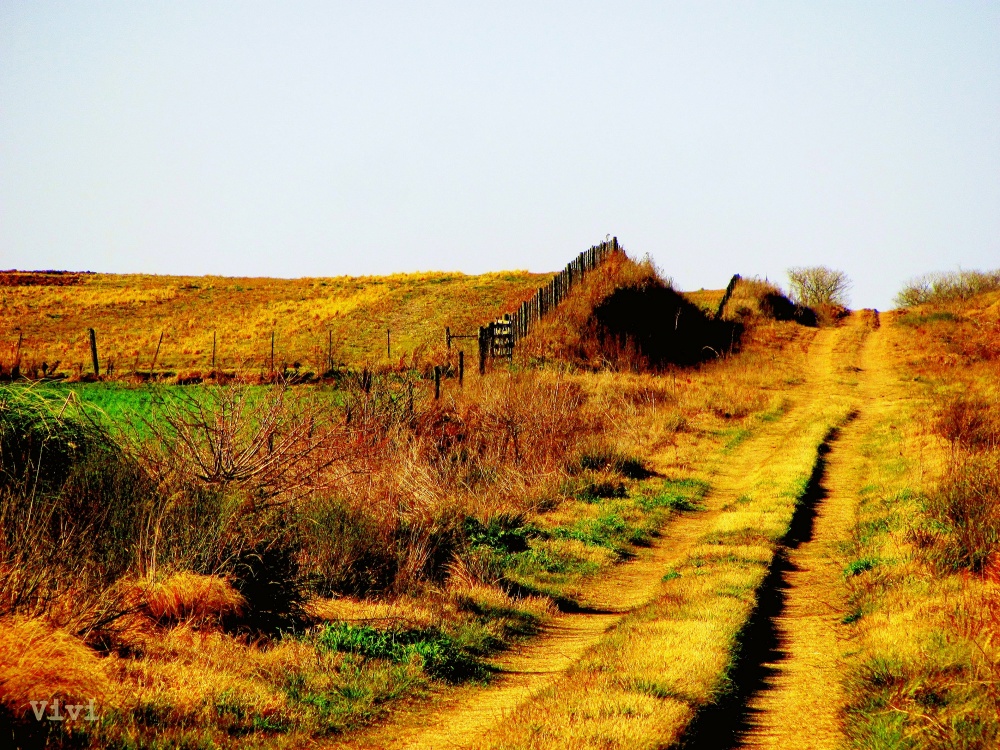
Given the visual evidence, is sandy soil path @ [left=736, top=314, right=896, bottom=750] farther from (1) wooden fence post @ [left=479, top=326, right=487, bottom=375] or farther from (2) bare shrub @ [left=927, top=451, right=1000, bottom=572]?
(1) wooden fence post @ [left=479, top=326, right=487, bottom=375]

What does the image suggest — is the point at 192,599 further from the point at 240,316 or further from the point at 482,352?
the point at 240,316

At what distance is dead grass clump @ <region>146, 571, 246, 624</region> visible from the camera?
283 inches

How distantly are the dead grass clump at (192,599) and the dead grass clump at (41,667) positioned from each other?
1.17m

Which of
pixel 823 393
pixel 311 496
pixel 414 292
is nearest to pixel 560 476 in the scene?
pixel 311 496

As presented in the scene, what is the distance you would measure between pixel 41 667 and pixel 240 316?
55.2 m

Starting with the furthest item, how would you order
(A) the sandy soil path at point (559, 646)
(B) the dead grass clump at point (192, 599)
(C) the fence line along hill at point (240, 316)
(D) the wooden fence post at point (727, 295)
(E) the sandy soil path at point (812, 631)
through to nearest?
(C) the fence line along hill at point (240, 316), (D) the wooden fence post at point (727, 295), (B) the dead grass clump at point (192, 599), (E) the sandy soil path at point (812, 631), (A) the sandy soil path at point (559, 646)

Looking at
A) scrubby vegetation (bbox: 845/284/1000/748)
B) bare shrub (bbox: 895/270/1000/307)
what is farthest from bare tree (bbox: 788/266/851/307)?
scrubby vegetation (bbox: 845/284/1000/748)

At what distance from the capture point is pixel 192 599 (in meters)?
7.30

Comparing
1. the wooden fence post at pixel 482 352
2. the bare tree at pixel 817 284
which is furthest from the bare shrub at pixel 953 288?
the wooden fence post at pixel 482 352

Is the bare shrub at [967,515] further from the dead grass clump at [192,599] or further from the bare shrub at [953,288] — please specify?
the bare shrub at [953,288]

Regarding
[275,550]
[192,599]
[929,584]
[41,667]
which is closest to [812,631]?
[929,584]

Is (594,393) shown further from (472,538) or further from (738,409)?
(472,538)

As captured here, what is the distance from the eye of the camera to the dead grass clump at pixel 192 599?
719cm

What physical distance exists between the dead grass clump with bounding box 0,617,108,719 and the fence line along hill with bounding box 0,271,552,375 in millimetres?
32445
